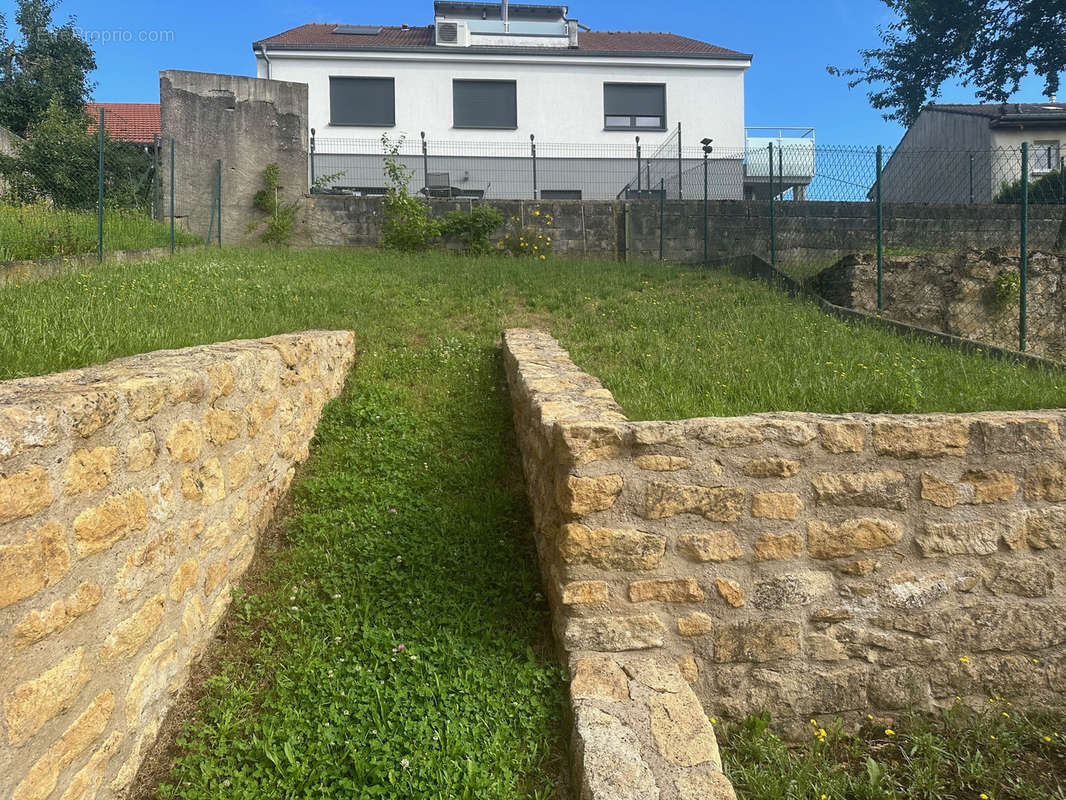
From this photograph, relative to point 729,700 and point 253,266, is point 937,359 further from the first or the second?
point 253,266

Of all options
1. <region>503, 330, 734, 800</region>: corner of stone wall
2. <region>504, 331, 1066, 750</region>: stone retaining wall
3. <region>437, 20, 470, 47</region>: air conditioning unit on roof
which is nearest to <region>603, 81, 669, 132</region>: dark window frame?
<region>437, 20, 470, 47</region>: air conditioning unit on roof

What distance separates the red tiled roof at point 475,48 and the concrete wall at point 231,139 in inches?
307

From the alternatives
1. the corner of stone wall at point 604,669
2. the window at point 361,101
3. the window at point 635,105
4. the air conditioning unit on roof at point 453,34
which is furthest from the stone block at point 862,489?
the air conditioning unit on roof at point 453,34

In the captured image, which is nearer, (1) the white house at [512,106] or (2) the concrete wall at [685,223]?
(2) the concrete wall at [685,223]

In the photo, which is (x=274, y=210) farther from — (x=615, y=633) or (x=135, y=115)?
(x=135, y=115)

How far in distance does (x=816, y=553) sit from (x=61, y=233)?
27.5ft

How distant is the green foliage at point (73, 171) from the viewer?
10.5m

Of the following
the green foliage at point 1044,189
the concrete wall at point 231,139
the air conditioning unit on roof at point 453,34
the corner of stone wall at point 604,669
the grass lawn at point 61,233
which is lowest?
the corner of stone wall at point 604,669

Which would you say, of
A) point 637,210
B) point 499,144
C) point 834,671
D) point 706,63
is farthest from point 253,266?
point 706,63

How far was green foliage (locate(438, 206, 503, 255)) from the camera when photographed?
40.1 feet

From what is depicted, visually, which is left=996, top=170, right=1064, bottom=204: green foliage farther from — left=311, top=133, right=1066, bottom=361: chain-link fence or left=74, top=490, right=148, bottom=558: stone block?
left=74, top=490, right=148, bottom=558: stone block

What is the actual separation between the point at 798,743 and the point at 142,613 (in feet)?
8.62

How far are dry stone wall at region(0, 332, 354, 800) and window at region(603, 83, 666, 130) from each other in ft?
63.4

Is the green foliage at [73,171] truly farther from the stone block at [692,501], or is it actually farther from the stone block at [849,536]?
the stone block at [849,536]
